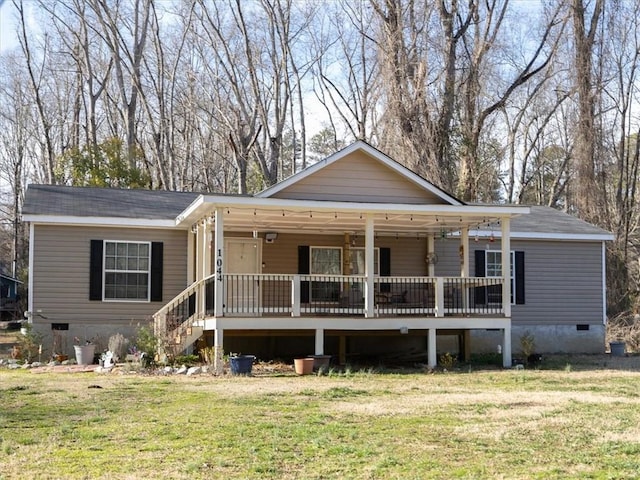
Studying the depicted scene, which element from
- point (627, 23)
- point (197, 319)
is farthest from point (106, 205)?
point (627, 23)

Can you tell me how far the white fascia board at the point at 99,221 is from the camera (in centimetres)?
1872

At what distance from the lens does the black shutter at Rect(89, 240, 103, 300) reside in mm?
19130

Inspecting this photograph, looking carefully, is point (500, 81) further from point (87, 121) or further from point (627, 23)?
point (87, 121)

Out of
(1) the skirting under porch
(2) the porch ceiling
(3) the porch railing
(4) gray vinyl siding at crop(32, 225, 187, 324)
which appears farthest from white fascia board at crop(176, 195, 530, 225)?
(4) gray vinyl siding at crop(32, 225, 187, 324)

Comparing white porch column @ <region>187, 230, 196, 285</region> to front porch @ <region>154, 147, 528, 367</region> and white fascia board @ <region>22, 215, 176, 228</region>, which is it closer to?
front porch @ <region>154, 147, 528, 367</region>

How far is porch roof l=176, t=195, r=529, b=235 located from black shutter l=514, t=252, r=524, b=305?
90.9 inches

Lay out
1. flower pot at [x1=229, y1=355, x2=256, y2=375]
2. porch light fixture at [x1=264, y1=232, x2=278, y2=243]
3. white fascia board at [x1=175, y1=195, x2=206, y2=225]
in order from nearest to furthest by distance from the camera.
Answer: flower pot at [x1=229, y1=355, x2=256, y2=375], white fascia board at [x1=175, y1=195, x2=206, y2=225], porch light fixture at [x1=264, y1=232, x2=278, y2=243]

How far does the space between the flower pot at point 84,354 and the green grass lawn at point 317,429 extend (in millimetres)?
2980

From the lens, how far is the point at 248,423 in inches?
391

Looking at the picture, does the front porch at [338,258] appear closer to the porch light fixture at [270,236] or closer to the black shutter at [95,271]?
the porch light fixture at [270,236]

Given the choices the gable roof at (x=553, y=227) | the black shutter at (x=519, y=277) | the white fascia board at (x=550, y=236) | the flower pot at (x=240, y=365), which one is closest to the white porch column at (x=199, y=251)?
the flower pot at (x=240, y=365)

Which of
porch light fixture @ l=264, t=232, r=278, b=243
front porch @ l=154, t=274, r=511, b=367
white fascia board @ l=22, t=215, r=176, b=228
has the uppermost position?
white fascia board @ l=22, t=215, r=176, b=228

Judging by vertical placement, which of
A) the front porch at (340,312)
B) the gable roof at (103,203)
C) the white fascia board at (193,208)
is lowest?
the front porch at (340,312)

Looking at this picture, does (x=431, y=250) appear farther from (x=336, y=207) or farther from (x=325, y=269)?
(x=336, y=207)
